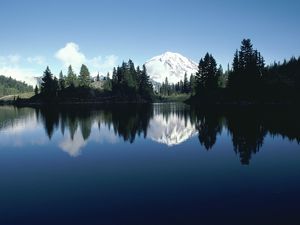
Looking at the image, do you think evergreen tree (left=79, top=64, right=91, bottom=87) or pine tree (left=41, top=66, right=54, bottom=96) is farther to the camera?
evergreen tree (left=79, top=64, right=91, bottom=87)

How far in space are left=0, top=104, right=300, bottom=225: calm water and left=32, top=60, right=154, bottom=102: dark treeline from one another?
5473 inches

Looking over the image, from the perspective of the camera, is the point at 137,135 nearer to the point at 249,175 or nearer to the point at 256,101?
the point at 249,175

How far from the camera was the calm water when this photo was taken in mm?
13719

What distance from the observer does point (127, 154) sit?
28578 mm

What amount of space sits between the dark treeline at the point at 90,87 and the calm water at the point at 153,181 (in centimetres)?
13900

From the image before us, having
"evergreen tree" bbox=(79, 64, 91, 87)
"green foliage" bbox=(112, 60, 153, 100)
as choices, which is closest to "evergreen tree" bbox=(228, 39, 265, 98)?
"green foliage" bbox=(112, 60, 153, 100)

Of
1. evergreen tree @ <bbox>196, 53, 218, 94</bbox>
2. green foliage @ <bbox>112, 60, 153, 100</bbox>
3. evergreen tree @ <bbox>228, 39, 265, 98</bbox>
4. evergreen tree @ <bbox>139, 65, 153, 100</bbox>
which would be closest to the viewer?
evergreen tree @ <bbox>228, 39, 265, 98</bbox>

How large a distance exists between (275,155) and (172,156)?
9511mm

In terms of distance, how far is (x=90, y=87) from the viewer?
180 meters

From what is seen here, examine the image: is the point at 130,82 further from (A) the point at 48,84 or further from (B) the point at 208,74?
(B) the point at 208,74

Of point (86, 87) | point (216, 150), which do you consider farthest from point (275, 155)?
point (86, 87)

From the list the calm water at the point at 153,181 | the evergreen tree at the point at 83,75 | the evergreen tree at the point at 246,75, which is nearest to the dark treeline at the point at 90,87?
the evergreen tree at the point at 83,75

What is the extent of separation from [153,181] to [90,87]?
166 meters

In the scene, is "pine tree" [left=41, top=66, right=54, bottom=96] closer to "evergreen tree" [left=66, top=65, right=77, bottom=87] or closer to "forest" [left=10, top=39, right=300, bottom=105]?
"forest" [left=10, top=39, right=300, bottom=105]
